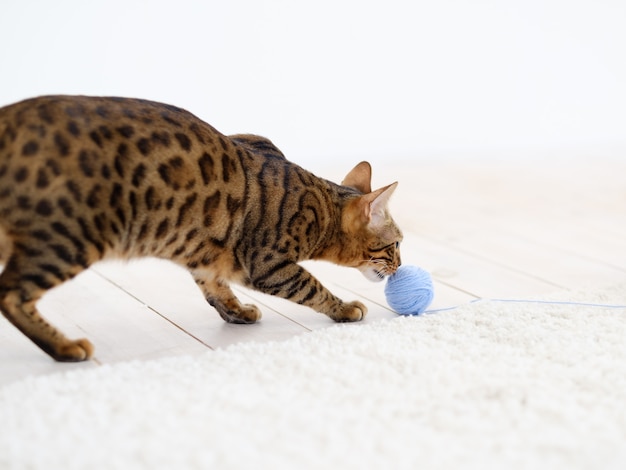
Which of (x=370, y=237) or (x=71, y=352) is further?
(x=370, y=237)

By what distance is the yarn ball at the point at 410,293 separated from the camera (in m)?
2.37

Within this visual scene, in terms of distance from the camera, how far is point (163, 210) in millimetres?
2027

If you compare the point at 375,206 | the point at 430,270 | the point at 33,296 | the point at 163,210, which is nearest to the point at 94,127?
the point at 163,210

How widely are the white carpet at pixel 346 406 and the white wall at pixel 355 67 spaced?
2366mm

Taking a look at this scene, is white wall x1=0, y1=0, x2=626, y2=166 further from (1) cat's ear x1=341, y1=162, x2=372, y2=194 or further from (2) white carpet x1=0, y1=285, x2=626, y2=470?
(2) white carpet x1=0, y1=285, x2=626, y2=470

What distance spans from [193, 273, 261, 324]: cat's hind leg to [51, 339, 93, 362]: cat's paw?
1.49 feet

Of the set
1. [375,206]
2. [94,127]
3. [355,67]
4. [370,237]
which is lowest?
[370,237]

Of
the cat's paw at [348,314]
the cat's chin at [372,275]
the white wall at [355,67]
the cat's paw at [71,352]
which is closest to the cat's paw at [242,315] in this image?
the cat's paw at [348,314]

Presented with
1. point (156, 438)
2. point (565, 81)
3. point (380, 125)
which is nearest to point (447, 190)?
point (380, 125)

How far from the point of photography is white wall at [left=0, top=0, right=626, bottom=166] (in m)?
3.88

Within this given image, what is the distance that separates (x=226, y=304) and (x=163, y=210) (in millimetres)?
435

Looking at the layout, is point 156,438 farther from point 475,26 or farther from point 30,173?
point 475,26

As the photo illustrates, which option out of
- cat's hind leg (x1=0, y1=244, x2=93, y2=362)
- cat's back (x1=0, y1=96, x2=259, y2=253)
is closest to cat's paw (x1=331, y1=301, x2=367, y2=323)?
cat's back (x1=0, y1=96, x2=259, y2=253)

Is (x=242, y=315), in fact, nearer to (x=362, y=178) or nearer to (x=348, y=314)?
(x=348, y=314)
